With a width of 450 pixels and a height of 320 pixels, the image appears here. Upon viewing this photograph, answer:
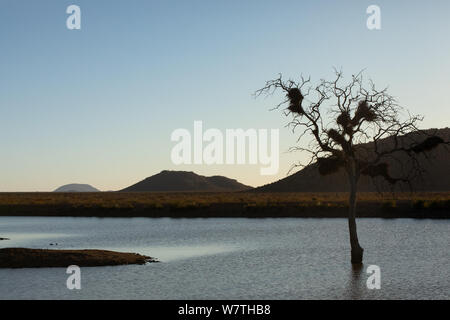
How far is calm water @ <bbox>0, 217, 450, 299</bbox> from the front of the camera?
23.0 meters

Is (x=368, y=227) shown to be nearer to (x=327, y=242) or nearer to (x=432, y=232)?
(x=432, y=232)

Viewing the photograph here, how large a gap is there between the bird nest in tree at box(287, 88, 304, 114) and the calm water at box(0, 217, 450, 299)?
7.25m

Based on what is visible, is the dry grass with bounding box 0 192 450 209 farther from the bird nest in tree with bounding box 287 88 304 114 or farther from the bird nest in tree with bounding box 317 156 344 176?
the bird nest in tree with bounding box 287 88 304 114

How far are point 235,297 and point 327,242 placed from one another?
20.5 m

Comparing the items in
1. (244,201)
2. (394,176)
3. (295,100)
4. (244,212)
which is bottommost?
(244,212)

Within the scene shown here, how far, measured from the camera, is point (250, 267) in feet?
98.4

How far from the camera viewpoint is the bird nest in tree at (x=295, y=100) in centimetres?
3103

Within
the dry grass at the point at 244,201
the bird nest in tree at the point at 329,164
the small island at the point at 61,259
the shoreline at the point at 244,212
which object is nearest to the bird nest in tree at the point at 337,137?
the bird nest in tree at the point at 329,164

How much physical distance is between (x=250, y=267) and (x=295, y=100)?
802cm

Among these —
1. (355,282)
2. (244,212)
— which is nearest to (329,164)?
(355,282)

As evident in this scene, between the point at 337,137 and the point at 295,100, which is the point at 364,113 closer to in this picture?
the point at 337,137

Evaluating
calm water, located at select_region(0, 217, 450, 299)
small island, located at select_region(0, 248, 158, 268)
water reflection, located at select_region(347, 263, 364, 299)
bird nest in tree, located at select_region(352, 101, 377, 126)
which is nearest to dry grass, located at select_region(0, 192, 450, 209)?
calm water, located at select_region(0, 217, 450, 299)
